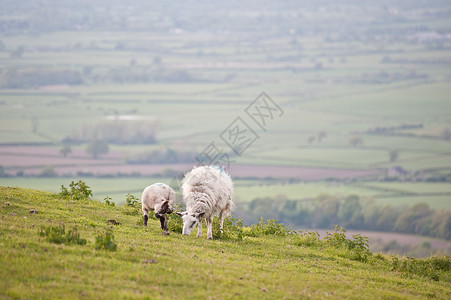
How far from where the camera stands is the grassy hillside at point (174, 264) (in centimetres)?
1018

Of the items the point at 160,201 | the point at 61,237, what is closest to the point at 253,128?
the point at 160,201

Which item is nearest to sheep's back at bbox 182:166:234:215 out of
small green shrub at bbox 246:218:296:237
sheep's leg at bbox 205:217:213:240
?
sheep's leg at bbox 205:217:213:240

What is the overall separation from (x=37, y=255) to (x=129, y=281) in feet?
6.06

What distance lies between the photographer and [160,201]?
16750 millimetres

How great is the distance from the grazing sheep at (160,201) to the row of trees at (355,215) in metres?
45.6

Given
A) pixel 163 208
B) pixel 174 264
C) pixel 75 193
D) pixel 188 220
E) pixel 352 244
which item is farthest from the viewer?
pixel 75 193

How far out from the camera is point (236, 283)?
11.3 metres

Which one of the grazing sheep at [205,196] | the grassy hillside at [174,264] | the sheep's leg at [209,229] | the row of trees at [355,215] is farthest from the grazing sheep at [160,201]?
the row of trees at [355,215]

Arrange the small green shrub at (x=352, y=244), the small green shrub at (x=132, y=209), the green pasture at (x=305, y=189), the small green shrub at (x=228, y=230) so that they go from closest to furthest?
the small green shrub at (x=228, y=230) → the small green shrub at (x=352, y=244) → the small green shrub at (x=132, y=209) → the green pasture at (x=305, y=189)

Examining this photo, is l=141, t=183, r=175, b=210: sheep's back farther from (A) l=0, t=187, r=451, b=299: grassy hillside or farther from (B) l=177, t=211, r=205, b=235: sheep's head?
(A) l=0, t=187, r=451, b=299: grassy hillside

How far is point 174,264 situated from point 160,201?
496 cm

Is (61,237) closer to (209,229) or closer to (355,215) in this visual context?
(209,229)

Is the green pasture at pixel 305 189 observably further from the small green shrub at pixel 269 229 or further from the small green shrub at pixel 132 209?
the small green shrub at pixel 269 229

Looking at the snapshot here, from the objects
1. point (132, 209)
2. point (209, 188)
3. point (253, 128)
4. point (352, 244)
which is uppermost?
point (253, 128)
